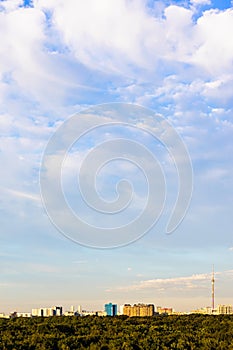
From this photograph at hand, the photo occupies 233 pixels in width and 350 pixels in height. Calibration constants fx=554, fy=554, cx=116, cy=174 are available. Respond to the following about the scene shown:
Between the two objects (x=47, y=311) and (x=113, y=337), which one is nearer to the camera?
(x=113, y=337)

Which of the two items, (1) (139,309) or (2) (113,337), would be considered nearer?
(2) (113,337)

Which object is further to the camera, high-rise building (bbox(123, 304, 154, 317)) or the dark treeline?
high-rise building (bbox(123, 304, 154, 317))

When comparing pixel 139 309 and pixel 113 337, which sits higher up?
pixel 139 309

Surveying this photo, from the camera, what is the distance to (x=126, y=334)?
3131cm

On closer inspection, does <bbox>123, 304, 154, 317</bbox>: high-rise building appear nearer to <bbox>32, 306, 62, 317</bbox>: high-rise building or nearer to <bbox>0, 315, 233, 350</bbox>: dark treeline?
<bbox>32, 306, 62, 317</bbox>: high-rise building

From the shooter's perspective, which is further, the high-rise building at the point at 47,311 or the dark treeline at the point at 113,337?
the high-rise building at the point at 47,311

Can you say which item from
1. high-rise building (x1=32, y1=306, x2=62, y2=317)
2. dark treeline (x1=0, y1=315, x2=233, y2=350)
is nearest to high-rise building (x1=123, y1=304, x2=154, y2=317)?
high-rise building (x1=32, y1=306, x2=62, y2=317)

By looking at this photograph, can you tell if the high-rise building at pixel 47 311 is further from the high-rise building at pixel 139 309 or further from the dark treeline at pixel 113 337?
the dark treeline at pixel 113 337

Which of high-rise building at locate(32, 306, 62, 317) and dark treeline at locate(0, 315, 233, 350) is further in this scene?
high-rise building at locate(32, 306, 62, 317)

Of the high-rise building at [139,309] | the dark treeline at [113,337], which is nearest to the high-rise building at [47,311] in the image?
the high-rise building at [139,309]

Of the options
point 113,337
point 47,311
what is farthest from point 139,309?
point 113,337

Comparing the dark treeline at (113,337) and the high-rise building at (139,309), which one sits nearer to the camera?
the dark treeline at (113,337)

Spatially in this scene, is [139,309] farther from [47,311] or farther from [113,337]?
[113,337]

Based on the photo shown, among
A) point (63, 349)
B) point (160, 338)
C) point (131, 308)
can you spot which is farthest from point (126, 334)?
point (131, 308)
